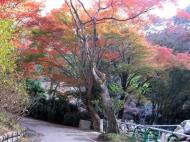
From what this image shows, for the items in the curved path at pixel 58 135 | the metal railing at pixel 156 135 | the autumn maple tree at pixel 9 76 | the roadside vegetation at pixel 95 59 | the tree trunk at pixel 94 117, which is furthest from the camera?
the tree trunk at pixel 94 117

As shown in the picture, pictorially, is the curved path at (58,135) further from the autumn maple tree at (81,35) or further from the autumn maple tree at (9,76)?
the autumn maple tree at (81,35)

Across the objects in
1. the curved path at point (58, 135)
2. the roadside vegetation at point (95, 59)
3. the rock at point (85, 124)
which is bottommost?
the curved path at point (58, 135)

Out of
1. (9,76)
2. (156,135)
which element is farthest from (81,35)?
(156,135)

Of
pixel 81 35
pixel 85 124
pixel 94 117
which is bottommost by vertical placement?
pixel 85 124

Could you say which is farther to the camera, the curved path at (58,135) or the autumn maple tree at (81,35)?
the autumn maple tree at (81,35)

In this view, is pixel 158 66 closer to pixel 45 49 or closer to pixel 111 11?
pixel 111 11

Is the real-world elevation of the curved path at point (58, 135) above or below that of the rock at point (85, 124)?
below

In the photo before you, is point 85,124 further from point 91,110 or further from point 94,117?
point 94,117

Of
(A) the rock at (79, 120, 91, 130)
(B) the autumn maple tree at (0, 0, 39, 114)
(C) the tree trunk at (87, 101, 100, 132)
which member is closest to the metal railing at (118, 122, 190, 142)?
(B) the autumn maple tree at (0, 0, 39, 114)

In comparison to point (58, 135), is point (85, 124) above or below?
above

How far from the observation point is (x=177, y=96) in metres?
27.9

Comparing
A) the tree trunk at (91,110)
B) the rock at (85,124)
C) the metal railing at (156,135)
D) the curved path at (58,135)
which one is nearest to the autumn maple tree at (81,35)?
the tree trunk at (91,110)

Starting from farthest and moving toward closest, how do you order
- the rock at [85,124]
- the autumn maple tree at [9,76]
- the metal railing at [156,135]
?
the rock at [85,124] < the metal railing at [156,135] < the autumn maple tree at [9,76]

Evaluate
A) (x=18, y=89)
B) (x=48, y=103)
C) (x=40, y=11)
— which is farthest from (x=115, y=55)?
(x=18, y=89)
